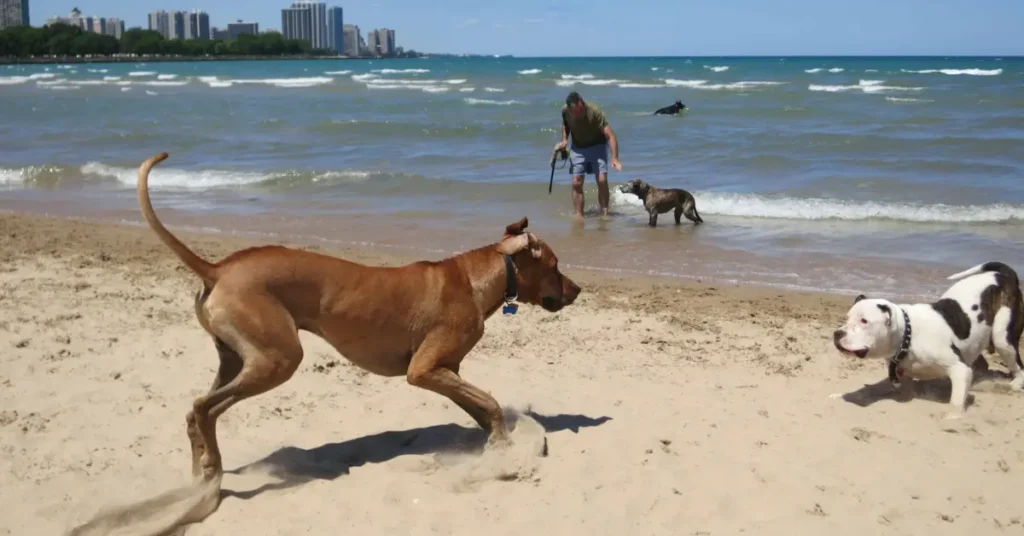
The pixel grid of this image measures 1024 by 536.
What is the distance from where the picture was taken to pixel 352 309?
467cm

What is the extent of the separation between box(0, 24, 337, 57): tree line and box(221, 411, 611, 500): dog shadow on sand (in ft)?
407

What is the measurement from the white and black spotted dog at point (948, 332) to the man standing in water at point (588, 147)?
6.88 meters

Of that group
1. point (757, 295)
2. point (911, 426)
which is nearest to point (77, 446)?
point (911, 426)

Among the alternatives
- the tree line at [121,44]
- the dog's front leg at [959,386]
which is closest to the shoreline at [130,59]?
the tree line at [121,44]

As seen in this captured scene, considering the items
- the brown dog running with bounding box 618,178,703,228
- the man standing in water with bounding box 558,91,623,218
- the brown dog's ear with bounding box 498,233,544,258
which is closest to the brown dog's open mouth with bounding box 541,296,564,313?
the brown dog's ear with bounding box 498,233,544,258

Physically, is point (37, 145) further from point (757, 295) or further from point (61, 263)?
point (757, 295)

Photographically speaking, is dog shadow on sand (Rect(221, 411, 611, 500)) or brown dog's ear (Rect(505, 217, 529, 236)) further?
brown dog's ear (Rect(505, 217, 529, 236))

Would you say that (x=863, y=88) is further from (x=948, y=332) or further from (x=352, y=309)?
(x=352, y=309)

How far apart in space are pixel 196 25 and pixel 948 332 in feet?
657

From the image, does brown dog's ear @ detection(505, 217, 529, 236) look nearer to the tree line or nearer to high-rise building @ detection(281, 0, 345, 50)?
the tree line

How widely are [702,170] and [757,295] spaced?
28.7ft

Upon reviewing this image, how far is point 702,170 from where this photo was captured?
17.0 meters

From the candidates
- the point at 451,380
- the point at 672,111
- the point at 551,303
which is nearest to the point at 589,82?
the point at 672,111

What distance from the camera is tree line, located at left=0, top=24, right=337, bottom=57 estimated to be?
11662 cm
